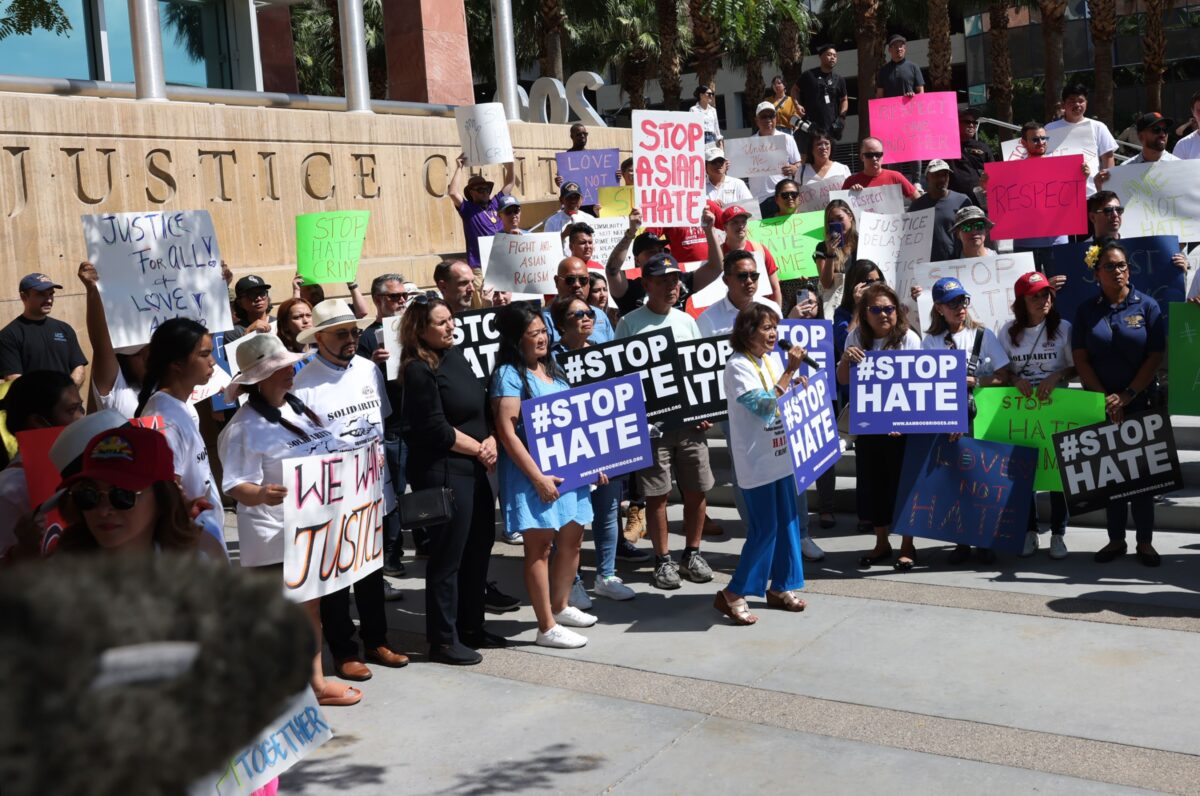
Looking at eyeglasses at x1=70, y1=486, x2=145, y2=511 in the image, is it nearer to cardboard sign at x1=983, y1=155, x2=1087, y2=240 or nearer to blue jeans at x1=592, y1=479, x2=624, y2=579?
blue jeans at x1=592, y1=479, x2=624, y2=579

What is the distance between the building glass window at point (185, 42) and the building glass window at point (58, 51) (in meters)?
0.33

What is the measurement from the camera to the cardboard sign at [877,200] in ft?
37.6

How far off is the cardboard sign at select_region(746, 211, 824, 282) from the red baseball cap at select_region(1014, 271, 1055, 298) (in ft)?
9.87

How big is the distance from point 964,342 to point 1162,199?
3.55 m

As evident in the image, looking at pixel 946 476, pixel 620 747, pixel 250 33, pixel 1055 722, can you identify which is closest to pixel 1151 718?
pixel 1055 722

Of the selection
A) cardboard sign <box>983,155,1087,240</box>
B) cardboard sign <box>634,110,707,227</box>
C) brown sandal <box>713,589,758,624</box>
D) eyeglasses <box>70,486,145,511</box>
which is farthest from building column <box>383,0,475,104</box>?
eyeglasses <box>70,486,145,511</box>

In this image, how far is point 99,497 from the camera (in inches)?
125

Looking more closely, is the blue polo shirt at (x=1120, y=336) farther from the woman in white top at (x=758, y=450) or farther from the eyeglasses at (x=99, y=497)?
the eyeglasses at (x=99, y=497)

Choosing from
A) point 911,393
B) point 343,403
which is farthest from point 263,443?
point 911,393

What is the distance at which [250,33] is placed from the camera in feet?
65.2

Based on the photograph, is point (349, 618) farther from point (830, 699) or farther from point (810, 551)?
point (810, 551)

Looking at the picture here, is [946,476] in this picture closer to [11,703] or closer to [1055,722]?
[1055,722]

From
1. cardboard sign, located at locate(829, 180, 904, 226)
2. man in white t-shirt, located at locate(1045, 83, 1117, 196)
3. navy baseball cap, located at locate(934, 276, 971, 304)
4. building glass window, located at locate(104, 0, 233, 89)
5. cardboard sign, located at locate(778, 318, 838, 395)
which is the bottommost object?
cardboard sign, located at locate(778, 318, 838, 395)

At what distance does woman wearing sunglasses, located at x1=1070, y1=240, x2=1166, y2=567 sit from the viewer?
7.75m
